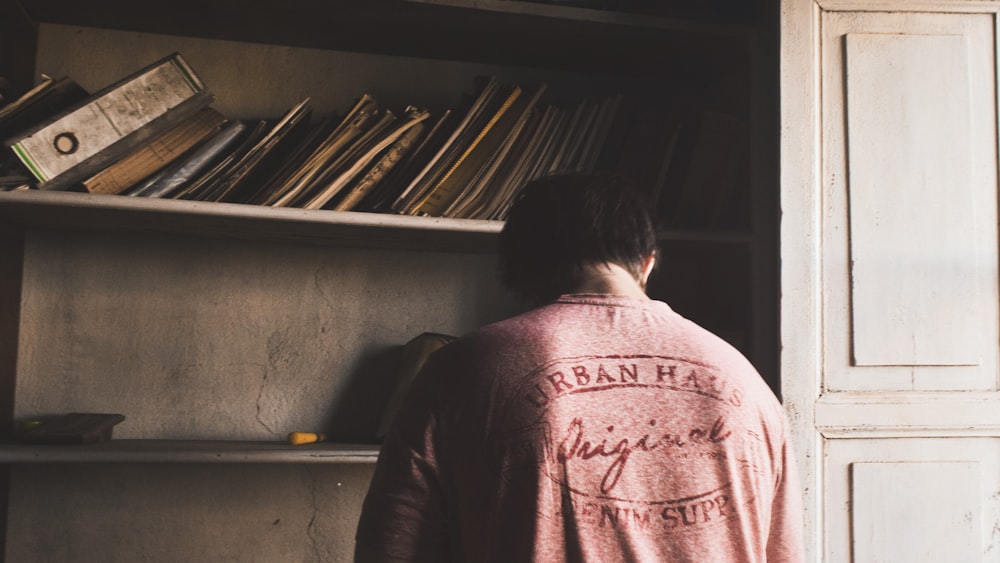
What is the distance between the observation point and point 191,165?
1.57 m

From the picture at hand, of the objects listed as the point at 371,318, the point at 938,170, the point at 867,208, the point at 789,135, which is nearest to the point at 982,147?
the point at 938,170

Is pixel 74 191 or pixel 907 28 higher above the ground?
pixel 907 28

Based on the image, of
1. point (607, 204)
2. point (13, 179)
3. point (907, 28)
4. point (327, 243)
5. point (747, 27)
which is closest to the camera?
point (607, 204)

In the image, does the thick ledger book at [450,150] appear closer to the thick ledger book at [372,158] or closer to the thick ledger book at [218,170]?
the thick ledger book at [372,158]

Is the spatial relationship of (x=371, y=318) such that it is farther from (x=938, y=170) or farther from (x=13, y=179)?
(x=938, y=170)

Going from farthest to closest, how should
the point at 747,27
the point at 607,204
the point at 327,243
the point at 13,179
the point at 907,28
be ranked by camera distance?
the point at 327,243 < the point at 747,27 < the point at 907,28 < the point at 13,179 < the point at 607,204

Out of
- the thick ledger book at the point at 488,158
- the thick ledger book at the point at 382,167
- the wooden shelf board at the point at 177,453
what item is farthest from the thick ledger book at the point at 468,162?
the wooden shelf board at the point at 177,453

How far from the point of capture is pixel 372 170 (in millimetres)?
1640

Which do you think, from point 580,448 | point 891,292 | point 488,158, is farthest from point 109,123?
point 891,292

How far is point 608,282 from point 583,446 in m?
0.21

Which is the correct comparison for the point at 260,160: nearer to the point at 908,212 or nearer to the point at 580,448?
the point at 580,448

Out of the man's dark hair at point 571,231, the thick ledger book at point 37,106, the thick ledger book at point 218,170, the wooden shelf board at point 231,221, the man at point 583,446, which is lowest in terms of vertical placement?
the man at point 583,446

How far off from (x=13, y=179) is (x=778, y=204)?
1.41 meters

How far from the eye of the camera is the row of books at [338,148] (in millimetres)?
1508
